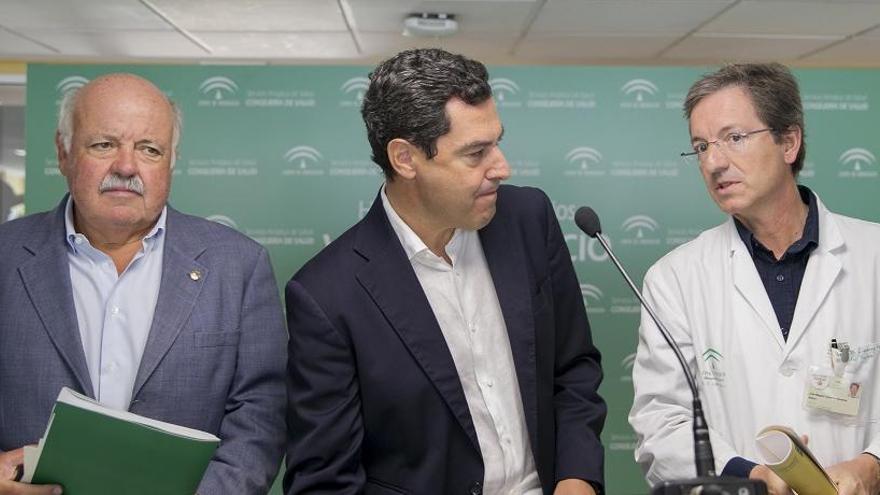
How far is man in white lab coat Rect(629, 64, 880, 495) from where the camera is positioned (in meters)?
1.94

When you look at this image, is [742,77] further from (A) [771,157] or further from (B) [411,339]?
(B) [411,339]

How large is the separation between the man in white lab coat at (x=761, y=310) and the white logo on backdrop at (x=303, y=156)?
188 centimetres

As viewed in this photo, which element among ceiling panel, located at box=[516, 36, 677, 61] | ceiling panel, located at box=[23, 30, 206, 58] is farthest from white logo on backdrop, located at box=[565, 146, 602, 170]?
ceiling panel, located at box=[23, 30, 206, 58]

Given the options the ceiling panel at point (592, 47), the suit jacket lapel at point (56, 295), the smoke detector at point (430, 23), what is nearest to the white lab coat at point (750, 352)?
the suit jacket lapel at point (56, 295)

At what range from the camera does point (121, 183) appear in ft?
6.37

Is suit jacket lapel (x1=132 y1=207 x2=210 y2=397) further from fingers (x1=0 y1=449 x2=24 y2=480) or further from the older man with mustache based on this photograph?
fingers (x1=0 y1=449 x2=24 y2=480)

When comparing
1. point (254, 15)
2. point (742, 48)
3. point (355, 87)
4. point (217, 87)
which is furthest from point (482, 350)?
point (742, 48)

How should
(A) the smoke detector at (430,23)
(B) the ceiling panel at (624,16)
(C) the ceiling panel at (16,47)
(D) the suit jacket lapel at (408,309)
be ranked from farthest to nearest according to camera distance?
(C) the ceiling panel at (16,47)
(A) the smoke detector at (430,23)
(B) the ceiling panel at (624,16)
(D) the suit jacket lapel at (408,309)

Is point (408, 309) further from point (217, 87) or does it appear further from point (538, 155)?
point (217, 87)

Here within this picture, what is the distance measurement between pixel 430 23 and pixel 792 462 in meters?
4.71

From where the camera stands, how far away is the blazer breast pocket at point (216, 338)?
1.96 m

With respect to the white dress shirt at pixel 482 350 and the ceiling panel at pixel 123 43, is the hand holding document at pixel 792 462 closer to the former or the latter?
the white dress shirt at pixel 482 350

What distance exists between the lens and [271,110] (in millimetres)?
3633

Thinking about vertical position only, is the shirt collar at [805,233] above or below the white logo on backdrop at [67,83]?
below
